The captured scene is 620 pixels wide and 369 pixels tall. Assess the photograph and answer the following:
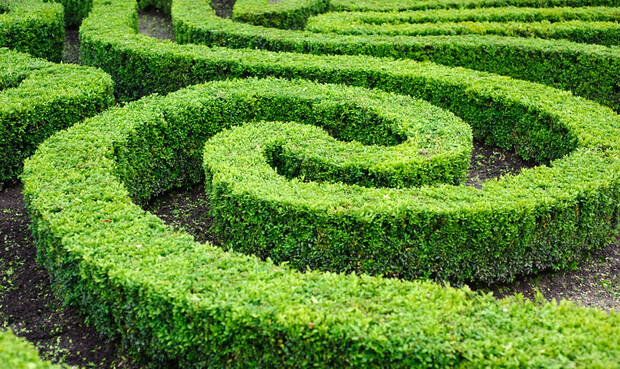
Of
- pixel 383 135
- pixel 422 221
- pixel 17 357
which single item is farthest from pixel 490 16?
pixel 17 357

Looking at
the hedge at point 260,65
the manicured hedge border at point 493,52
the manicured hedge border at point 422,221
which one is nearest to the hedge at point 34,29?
the hedge at point 260,65

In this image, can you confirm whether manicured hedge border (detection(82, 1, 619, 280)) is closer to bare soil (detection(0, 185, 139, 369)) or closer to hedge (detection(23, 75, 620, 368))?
hedge (detection(23, 75, 620, 368))

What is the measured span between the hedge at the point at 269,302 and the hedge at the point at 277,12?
1142cm

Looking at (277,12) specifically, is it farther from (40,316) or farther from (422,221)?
(40,316)

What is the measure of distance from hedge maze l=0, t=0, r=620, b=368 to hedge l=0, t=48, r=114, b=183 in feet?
0.17

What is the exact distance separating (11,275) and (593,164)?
32.8 feet

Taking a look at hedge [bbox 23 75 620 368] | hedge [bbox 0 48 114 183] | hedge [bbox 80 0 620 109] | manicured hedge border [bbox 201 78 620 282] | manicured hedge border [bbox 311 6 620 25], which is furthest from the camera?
manicured hedge border [bbox 311 6 620 25]

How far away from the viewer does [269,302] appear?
660cm

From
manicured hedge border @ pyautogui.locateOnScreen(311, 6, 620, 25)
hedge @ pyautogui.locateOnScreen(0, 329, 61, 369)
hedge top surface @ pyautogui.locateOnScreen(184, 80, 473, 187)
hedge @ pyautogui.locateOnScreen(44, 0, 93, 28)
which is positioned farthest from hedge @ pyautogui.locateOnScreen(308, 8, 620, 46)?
hedge @ pyautogui.locateOnScreen(0, 329, 61, 369)

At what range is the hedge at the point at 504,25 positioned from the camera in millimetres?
16984

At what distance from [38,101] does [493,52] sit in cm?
1138

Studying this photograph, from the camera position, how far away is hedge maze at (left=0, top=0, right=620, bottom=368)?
646 centimetres

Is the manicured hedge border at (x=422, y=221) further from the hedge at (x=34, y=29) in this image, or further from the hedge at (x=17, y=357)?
the hedge at (x=34, y=29)

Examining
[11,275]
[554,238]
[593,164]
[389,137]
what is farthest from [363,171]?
[11,275]
